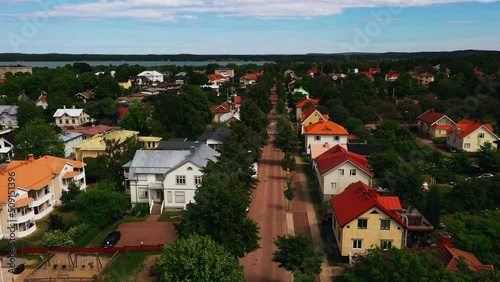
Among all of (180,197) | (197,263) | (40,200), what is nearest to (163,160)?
(180,197)

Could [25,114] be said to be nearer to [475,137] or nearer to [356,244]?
[356,244]

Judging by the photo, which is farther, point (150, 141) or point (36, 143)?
point (150, 141)

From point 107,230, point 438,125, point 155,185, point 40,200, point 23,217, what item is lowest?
point 107,230

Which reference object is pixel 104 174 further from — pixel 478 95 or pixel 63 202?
pixel 478 95

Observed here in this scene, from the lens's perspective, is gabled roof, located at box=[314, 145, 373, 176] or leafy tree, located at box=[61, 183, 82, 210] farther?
leafy tree, located at box=[61, 183, 82, 210]

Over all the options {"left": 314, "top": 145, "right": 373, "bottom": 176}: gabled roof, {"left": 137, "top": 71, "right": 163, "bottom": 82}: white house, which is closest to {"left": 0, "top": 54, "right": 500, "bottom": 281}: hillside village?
{"left": 314, "top": 145, "right": 373, "bottom": 176}: gabled roof

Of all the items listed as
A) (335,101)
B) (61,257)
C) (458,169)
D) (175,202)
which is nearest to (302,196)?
(175,202)

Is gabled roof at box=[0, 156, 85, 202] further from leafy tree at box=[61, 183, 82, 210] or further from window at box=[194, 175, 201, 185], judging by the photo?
window at box=[194, 175, 201, 185]

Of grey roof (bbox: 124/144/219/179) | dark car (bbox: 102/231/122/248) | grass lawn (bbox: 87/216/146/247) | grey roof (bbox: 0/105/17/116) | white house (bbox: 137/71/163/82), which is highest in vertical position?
white house (bbox: 137/71/163/82)
